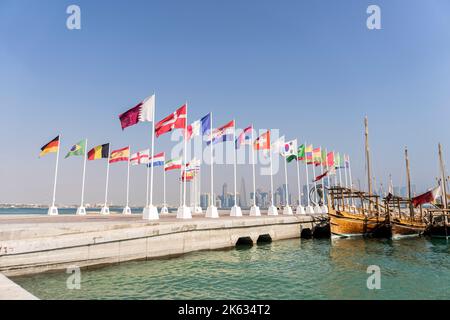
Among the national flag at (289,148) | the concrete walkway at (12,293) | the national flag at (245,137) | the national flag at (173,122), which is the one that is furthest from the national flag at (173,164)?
the concrete walkway at (12,293)

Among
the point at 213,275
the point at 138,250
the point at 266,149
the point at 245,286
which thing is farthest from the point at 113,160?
the point at 245,286

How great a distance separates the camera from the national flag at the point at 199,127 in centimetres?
2573

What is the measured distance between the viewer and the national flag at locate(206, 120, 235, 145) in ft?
89.6

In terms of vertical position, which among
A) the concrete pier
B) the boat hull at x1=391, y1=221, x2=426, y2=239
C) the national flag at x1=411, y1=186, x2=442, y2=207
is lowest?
the boat hull at x1=391, y1=221, x2=426, y2=239

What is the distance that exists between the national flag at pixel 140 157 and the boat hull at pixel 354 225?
21.9 metres

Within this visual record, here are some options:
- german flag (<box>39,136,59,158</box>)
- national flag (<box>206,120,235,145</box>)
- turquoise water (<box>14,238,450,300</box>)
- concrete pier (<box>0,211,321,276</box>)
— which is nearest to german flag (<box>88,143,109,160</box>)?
german flag (<box>39,136,59,158</box>)

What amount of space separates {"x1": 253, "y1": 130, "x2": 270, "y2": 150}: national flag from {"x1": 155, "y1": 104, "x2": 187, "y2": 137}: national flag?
10130mm

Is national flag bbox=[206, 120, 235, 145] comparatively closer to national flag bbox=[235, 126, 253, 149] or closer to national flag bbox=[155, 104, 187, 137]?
national flag bbox=[235, 126, 253, 149]

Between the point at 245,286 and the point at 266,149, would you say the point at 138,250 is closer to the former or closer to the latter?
the point at 245,286

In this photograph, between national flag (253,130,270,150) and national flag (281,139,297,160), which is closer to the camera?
national flag (253,130,270,150)

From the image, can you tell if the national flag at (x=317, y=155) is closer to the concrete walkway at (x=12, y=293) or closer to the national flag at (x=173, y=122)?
the national flag at (x=173, y=122)

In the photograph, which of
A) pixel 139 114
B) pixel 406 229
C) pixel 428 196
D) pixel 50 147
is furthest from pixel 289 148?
pixel 50 147

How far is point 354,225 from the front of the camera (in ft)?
97.5

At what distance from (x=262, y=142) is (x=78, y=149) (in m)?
20.6
